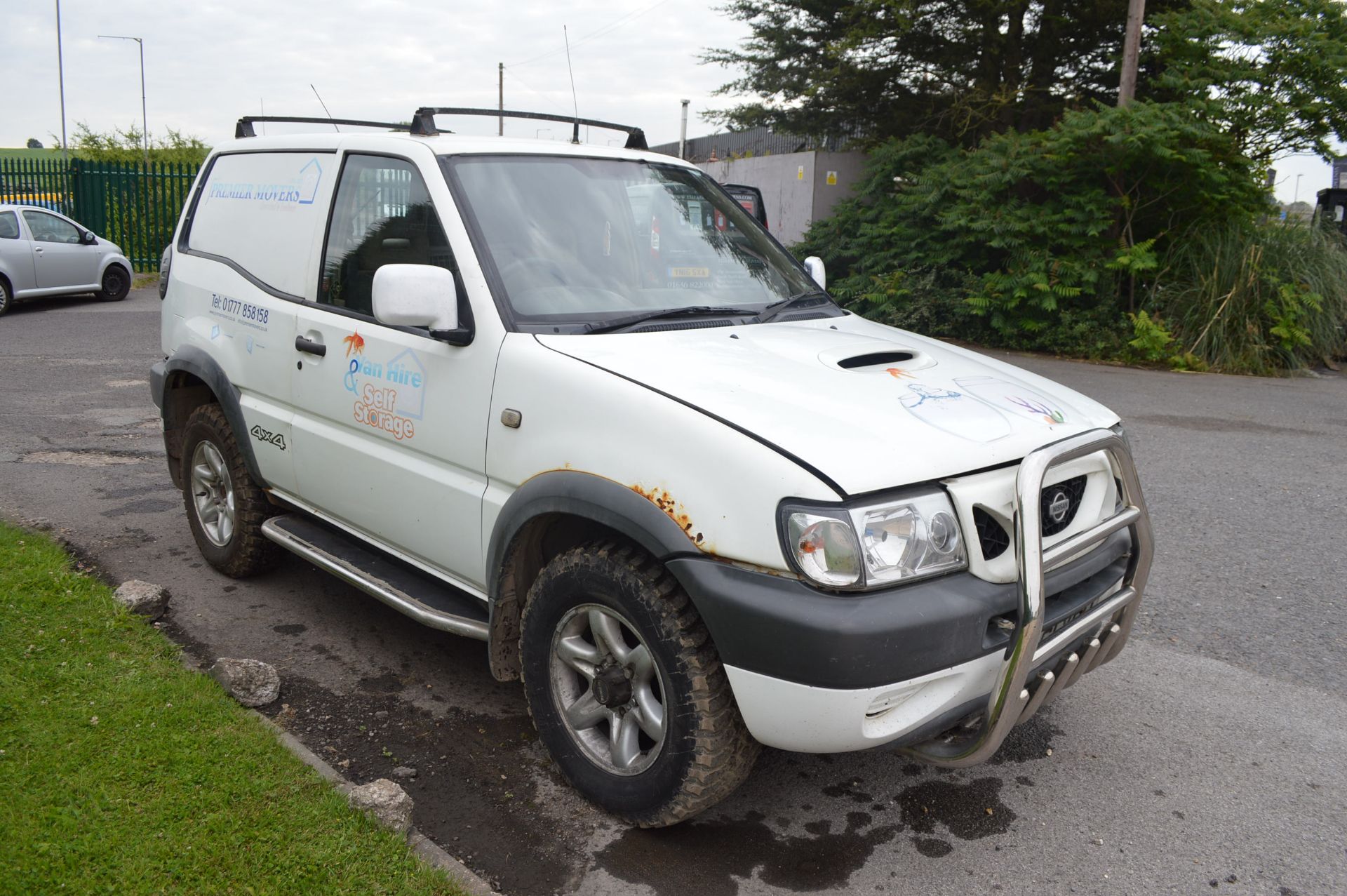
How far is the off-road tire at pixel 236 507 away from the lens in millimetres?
4648

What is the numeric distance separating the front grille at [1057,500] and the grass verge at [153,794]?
1.87m

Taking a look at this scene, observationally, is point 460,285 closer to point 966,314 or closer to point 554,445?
point 554,445

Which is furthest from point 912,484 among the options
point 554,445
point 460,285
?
point 460,285

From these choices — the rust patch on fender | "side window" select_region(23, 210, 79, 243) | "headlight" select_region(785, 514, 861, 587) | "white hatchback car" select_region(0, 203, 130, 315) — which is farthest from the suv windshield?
"side window" select_region(23, 210, 79, 243)

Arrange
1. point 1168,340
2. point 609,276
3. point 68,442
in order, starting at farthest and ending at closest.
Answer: point 1168,340 < point 68,442 < point 609,276

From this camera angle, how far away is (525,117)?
14.5 ft

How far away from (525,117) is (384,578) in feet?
6.74

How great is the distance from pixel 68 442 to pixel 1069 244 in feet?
35.6

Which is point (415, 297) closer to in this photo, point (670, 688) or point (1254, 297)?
point (670, 688)

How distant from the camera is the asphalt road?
2.90 m

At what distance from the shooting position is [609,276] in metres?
3.58

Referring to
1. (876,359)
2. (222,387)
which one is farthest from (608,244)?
(222,387)

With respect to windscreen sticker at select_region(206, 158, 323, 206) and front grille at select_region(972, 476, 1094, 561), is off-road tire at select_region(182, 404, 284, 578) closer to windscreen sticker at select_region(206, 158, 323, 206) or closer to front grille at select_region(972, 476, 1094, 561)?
windscreen sticker at select_region(206, 158, 323, 206)

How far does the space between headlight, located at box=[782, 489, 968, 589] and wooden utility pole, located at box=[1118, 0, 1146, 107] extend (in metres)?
12.0
